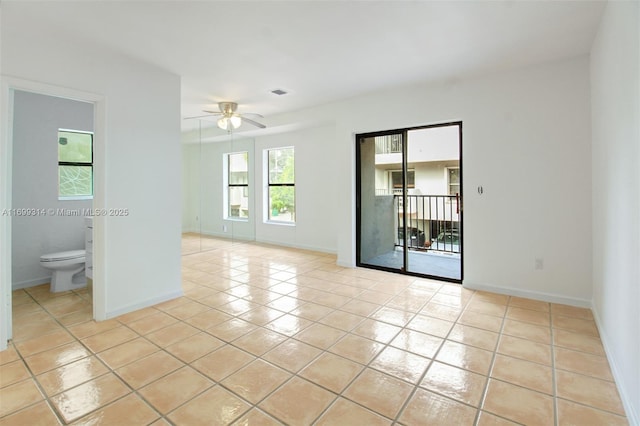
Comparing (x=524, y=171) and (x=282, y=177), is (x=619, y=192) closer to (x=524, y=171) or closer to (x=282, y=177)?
(x=524, y=171)

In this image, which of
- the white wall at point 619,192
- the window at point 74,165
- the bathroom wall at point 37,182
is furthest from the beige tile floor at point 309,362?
the window at point 74,165

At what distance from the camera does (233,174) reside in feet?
22.4

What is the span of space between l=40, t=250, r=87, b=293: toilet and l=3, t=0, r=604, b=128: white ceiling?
2349 mm

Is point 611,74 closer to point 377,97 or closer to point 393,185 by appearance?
point 377,97

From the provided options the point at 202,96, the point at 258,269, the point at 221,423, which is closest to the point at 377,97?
the point at 202,96

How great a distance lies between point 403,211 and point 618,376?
2.69m

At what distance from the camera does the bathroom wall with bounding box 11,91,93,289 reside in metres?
3.71

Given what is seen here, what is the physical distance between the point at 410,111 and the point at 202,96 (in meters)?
2.77

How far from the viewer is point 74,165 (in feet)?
13.9

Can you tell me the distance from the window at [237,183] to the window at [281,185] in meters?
0.53

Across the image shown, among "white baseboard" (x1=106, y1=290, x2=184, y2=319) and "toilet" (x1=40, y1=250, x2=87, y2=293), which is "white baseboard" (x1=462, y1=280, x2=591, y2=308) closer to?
"white baseboard" (x1=106, y1=290, x2=184, y2=319)

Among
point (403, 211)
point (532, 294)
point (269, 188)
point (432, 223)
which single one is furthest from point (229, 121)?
point (532, 294)

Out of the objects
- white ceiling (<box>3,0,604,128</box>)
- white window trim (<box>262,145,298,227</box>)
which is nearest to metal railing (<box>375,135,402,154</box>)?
white ceiling (<box>3,0,604,128</box>)

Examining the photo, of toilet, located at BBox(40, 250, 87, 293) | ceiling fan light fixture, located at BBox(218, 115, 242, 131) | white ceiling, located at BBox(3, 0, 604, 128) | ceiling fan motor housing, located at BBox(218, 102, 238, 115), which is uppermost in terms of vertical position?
ceiling fan motor housing, located at BBox(218, 102, 238, 115)
